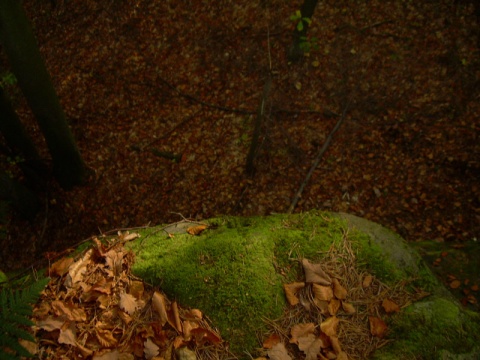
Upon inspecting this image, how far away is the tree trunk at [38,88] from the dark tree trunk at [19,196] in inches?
22.9

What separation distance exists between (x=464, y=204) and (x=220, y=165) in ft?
13.8

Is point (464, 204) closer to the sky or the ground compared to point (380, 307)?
closer to the ground

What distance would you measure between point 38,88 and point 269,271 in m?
4.42

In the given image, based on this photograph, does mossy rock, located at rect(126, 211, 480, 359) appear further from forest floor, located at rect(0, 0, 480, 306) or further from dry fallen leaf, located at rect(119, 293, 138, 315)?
forest floor, located at rect(0, 0, 480, 306)

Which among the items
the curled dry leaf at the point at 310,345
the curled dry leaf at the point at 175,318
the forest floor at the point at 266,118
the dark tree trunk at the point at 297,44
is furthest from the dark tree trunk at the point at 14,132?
the curled dry leaf at the point at 310,345

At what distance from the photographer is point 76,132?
6547 mm

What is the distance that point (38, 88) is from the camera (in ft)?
14.4

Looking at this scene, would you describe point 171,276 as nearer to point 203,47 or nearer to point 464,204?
point 464,204

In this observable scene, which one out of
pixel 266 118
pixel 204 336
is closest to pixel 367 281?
pixel 204 336

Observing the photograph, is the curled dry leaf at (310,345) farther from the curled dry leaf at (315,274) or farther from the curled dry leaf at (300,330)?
the curled dry leaf at (315,274)

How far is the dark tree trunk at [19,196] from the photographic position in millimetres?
5102

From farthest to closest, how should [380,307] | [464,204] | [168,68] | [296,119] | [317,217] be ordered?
1. [168,68]
2. [296,119]
3. [464,204]
4. [317,217]
5. [380,307]

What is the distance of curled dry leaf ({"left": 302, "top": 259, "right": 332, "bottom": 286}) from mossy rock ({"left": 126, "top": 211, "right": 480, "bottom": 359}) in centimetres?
5

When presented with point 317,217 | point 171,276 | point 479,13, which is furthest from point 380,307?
point 479,13
